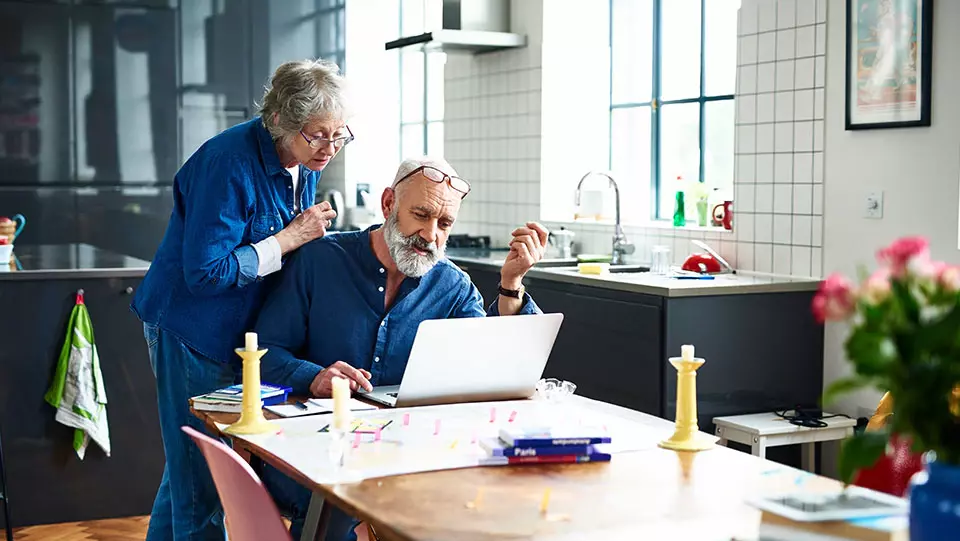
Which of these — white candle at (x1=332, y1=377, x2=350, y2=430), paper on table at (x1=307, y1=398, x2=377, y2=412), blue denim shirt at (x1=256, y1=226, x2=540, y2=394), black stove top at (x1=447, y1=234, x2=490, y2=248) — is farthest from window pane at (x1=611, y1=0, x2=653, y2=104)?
white candle at (x1=332, y1=377, x2=350, y2=430)

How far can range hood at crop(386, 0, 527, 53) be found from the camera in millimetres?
5965

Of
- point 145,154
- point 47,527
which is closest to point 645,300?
point 47,527

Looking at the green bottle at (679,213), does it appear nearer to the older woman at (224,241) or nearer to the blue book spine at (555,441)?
the older woman at (224,241)

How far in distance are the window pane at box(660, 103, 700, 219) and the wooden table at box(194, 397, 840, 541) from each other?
3.50 metres

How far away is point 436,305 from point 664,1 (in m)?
3.27

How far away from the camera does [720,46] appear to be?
211 inches

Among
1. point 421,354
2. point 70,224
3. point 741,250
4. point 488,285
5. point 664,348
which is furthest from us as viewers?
point 70,224

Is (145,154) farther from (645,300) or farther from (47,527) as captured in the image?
(645,300)

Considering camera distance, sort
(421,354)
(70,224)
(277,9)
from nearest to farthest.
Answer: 1. (421,354)
2. (70,224)
3. (277,9)

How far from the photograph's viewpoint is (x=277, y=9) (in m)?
7.32

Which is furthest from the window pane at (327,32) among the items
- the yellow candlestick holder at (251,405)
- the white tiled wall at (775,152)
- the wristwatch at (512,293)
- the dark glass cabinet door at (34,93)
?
the yellow candlestick holder at (251,405)

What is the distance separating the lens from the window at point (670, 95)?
5.38 m

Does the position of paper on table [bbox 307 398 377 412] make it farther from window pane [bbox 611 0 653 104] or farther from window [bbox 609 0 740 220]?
window pane [bbox 611 0 653 104]

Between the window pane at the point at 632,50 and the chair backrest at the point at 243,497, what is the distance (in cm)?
417
